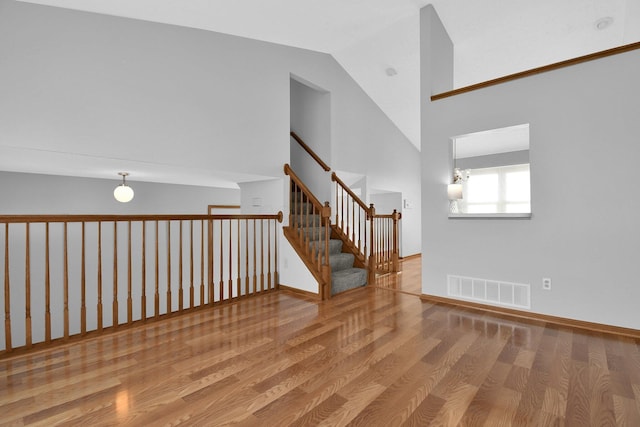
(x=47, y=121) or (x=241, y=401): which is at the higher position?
(x=47, y=121)

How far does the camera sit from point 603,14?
3891 mm

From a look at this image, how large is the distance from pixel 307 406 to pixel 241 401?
0.37 m

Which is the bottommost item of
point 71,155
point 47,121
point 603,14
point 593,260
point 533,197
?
point 593,260

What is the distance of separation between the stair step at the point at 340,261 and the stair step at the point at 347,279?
0.20ft

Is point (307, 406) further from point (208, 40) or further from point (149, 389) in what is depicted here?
point (208, 40)

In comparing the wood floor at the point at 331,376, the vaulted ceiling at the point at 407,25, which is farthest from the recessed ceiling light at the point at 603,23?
the wood floor at the point at 331,376

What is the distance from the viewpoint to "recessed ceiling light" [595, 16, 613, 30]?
3.97 meters

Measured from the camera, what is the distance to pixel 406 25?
170 inches

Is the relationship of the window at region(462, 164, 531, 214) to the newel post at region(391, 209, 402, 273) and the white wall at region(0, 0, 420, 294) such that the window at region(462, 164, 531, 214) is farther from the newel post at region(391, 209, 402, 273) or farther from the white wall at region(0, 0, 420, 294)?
the white wall at region(0, 0, 420, 294)

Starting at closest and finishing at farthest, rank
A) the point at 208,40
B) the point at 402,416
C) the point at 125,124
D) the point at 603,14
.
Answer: the point at 402,416 → the point at 125,124 → the point at 208,40 → the point at 603,14

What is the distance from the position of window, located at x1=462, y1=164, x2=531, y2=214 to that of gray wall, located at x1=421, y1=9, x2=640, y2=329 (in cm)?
466

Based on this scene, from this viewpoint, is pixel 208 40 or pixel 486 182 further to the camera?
pixel 486 182

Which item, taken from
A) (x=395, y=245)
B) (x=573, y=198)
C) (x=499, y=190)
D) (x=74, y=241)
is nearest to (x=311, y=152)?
(x=395, y=245)

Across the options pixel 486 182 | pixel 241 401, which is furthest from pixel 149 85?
pixel 486 182
